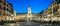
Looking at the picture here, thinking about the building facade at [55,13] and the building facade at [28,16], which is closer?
the building facade at [55,13]

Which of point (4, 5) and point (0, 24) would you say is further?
point (4, 5)

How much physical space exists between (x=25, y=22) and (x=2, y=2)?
24355 millimetres

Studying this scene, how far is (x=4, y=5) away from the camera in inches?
2566

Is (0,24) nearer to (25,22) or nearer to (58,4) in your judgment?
(25,22)

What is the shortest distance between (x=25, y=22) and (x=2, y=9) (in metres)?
23.0

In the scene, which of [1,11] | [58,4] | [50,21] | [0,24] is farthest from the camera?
[58,4]

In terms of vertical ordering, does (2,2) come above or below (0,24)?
above

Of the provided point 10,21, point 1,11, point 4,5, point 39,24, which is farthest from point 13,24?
point 4,5

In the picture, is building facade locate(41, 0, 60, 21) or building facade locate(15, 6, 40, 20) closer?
building facade locate(41, 0, 60, 21)

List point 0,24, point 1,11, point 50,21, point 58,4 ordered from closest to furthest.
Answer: point 0,24 < point 50,21 < point 1,11 < point 58,4

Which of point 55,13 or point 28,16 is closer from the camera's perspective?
point 28,16

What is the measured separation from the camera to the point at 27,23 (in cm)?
4081

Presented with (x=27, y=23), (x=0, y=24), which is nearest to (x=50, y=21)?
(x=27, y=23)

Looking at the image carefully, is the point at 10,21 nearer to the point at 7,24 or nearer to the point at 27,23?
the point at 7,24
